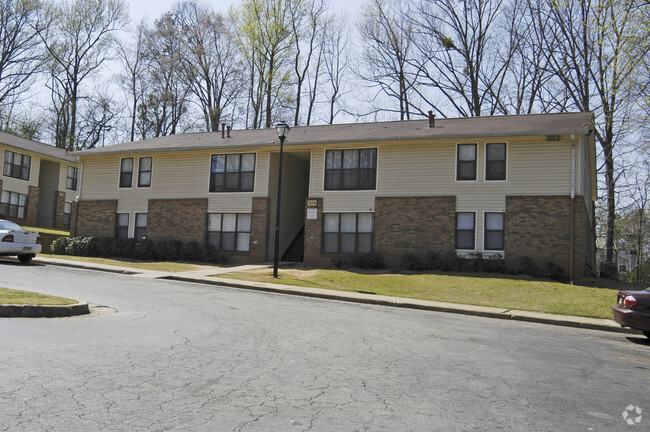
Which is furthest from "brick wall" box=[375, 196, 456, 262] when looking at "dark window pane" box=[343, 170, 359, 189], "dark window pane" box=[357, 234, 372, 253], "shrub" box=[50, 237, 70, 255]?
"shrub" box=[50, 237, 70, 255]

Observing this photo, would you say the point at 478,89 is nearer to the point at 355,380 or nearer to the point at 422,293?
the point at 422,293

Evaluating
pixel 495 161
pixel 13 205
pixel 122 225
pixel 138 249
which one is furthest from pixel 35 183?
pixel 495 161

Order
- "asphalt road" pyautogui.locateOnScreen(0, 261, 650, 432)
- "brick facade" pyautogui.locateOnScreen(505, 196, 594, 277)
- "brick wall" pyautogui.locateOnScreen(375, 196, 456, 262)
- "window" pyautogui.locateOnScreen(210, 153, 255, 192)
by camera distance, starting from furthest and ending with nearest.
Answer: "window" pyautogui.locateOnScreen(210, 153, 255, 192), "brick wall" pyautogui.locateOnScreen(375, 196, 456, 262), "brick facade" pyautogui.locateOnScreen(505, 196, 594, 277), "asphalt road" pyautogui.locateOnScreen(0, 261, 650, 432)

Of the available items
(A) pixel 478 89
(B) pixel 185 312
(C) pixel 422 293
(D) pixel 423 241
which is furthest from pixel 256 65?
(B) pixel 185 312

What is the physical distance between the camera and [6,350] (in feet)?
Answer: 21.0

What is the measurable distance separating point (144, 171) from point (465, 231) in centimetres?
1660

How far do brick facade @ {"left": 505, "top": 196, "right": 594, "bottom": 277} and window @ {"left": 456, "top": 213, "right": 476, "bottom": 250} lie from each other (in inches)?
54.3

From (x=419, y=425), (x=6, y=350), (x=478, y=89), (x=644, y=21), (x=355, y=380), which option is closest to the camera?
(x=419, y=425)

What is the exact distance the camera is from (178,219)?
2734 cm

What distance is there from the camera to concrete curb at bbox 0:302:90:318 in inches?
359

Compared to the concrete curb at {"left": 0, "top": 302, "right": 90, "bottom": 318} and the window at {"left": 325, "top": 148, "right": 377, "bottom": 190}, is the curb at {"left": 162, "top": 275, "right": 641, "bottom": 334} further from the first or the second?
the window at {"left": 325, "top": 148, "right": 377, "bottom": 190}

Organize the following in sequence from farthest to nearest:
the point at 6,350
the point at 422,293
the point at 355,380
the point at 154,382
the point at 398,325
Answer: the point at 422,293, the point at 398,325, the point at 6,350, the point at 355,380, the point at 154,382

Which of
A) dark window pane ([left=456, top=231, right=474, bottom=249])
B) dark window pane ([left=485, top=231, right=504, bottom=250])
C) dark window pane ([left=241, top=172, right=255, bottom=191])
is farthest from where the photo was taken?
dark window pane ([left=241, top=172, right=255, bottom=191])

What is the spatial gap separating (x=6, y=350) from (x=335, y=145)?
63.9 ft
